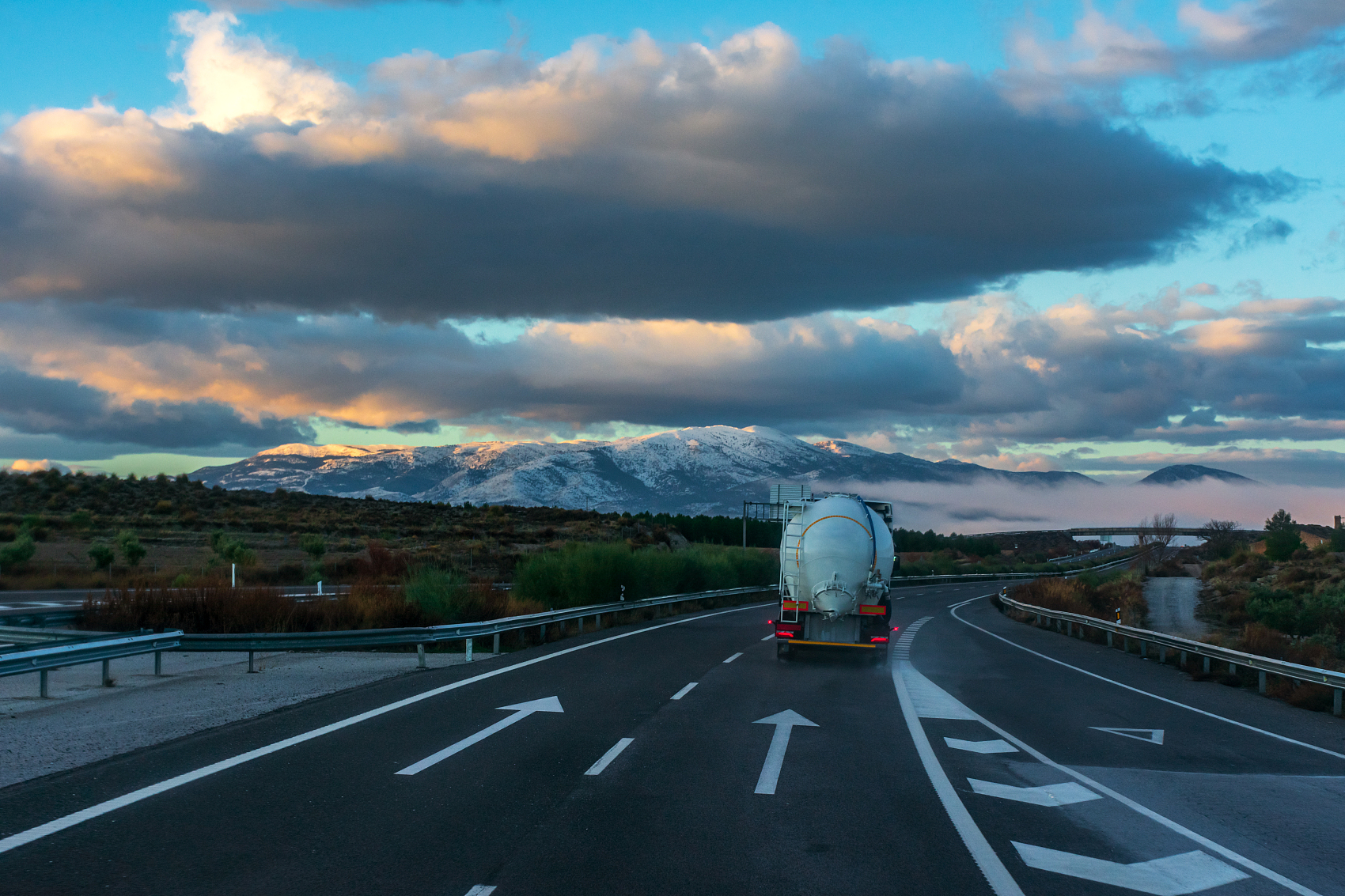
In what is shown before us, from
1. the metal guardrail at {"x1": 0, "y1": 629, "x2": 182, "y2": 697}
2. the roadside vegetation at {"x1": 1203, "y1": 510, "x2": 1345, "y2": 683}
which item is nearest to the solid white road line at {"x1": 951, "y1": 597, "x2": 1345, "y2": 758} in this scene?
the roadside vegetation at {"x1": 1203, "y1": 510, "x2": 1345, "y2": 683}

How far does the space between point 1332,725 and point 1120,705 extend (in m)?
2.79

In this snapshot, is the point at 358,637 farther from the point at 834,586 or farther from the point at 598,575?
the point at 598,575

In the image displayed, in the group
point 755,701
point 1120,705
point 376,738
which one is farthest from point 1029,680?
point 376,738

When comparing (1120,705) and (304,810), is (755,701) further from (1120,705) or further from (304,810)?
(304,810)

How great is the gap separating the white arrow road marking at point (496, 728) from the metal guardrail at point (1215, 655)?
38.6 ft

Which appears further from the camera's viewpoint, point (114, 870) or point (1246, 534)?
point (1246, 534)

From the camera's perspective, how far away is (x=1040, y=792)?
363 inches

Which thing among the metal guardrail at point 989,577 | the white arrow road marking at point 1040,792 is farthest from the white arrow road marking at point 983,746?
the metal guardrail at point 989,577

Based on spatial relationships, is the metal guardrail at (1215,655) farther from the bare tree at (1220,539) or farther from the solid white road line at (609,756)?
the bare tree at (1220,539)

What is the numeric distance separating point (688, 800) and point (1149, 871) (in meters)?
3.41

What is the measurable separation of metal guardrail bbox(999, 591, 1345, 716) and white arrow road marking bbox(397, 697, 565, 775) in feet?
38.6

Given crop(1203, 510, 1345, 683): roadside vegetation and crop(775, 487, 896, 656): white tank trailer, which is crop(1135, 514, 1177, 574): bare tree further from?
crop(775, 487, 896, 656): white tank trailer

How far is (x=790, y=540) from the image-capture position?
21969 mm

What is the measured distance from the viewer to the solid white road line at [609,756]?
9.41 m
